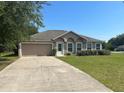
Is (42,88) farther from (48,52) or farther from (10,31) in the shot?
(48,52)

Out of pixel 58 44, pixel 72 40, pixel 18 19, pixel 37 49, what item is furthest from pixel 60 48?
pixel 18 19

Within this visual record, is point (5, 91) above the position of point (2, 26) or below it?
below

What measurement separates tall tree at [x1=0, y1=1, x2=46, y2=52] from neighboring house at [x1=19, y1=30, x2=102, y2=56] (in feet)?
48.5

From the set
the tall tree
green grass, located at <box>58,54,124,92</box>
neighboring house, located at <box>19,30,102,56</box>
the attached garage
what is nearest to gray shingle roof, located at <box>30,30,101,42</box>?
neighboring house, located at <box>19,30,102,56</box>

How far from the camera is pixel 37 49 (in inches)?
1688

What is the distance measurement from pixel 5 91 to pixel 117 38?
10264 centimetres

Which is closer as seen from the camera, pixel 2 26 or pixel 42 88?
pixel 42 88

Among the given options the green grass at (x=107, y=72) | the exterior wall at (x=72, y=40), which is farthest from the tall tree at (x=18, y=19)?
the exterior wall at (x=72, y=40)

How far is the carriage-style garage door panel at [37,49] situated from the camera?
139 ft

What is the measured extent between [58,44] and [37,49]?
12.0 ft

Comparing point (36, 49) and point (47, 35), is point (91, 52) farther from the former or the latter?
point (36, 49)

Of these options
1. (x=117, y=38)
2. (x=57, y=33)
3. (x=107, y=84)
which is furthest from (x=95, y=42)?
(x=117, y=38)

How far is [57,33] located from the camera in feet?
155

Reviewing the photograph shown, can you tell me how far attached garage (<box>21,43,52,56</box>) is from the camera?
4238 centimetres
